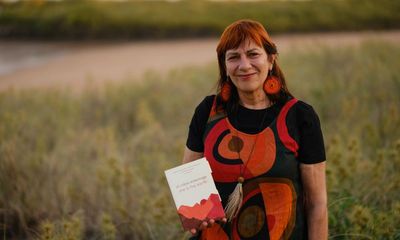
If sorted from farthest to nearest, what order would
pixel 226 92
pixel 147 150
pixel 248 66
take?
pixel 147 150 < pixel 226 92 < pixel 248 66

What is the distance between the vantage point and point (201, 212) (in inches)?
68.7

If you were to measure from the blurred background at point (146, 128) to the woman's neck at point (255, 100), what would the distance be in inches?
15.1

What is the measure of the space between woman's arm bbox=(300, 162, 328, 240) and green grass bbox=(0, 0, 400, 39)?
451 inches

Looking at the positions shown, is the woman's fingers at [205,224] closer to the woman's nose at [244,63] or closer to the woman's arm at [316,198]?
the woman's arm at [316,198]

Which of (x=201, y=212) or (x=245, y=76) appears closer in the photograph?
(x=201, y=212)

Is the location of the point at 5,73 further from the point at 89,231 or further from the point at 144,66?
the point at 89,231

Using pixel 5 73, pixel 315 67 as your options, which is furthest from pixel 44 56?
pixel 315 67

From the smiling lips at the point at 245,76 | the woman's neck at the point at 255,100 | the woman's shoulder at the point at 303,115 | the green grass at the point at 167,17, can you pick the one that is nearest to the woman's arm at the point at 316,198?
the woman's shoulder at the point at 303,115

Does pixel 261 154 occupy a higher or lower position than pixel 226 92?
lower

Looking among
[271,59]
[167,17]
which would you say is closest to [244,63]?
[271,59]

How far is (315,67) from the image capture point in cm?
688

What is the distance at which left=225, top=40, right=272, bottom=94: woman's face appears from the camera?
184cm

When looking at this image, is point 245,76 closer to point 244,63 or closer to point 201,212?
point 244,63

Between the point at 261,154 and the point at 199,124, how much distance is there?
0.33 meters
